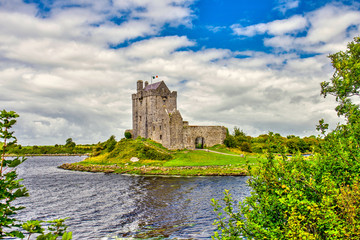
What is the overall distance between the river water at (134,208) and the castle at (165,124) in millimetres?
21254

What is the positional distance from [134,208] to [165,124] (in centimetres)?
3406

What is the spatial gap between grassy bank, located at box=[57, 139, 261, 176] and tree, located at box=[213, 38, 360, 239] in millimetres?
31670

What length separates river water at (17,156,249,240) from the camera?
16266mm

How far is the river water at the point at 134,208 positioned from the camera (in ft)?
53.4

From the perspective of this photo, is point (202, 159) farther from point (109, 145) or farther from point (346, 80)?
point (346, 80)

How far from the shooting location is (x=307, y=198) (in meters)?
7.19

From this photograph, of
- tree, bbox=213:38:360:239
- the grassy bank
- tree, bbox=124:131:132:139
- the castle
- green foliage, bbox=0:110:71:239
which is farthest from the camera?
tree, bbox=124:131:132:139

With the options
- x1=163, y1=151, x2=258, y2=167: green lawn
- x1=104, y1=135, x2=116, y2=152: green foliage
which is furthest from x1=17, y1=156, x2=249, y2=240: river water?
x1=104, y1=135, x2=116, y2=152: green foliage

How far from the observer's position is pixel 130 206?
22625 mm

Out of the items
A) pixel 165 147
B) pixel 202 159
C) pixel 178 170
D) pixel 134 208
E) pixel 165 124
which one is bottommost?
pixel 134 208

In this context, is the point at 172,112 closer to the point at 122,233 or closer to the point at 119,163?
the point at 119,163

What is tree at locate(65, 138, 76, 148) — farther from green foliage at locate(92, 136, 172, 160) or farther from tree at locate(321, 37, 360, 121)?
tree at locate(321, 37, 360, 121)

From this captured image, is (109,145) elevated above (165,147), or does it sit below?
above

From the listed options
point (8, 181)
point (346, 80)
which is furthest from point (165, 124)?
point (8, 181)
